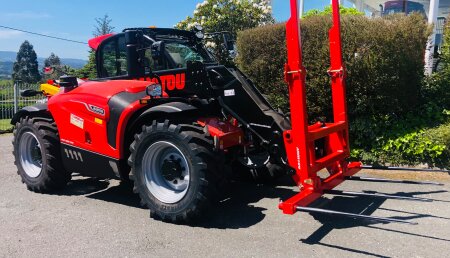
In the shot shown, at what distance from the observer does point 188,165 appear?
4582mm

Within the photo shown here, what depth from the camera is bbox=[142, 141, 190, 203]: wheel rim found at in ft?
15.8

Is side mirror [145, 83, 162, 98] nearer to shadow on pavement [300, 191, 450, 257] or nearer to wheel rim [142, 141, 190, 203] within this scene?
wheel rim [142, 141, 190, 203]

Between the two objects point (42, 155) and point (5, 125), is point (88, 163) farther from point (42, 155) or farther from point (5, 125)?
point (5, 125)

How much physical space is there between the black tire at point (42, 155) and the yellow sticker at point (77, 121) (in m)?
0.53

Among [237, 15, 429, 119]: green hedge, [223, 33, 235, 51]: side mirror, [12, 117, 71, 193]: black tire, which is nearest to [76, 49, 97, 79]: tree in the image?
[12, 117, 71, 193]: black tire

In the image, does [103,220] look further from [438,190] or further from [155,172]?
[438,190]

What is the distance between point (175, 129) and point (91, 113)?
4.53 feet

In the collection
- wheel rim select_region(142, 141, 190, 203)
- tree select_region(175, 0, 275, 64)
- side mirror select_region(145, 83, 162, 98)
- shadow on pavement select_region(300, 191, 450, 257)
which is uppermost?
tree select_region(175, 0, 275, 64)

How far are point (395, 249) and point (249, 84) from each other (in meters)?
2.74

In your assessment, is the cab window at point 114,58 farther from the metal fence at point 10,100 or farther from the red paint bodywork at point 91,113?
the metal fence at point 10,100

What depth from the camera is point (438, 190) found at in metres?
5.79

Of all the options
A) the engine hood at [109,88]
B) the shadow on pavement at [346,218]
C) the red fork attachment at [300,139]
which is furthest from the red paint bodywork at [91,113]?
the shadow on pavement at [346,218]

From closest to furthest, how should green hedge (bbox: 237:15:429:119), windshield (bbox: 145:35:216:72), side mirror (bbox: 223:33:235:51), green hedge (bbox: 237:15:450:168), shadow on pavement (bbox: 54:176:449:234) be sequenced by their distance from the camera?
shadow on pavement (bbox: 54:176:449:234) → windshield (bbox: 145:35:216:72) → side mirror (bbox: 223:33:235:51) → green hedge (bbox: 237:15:450:168) → green hedge (bbox: 237:15:429:119)

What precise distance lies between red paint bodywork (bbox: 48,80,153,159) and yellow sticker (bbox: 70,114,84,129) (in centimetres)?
3
